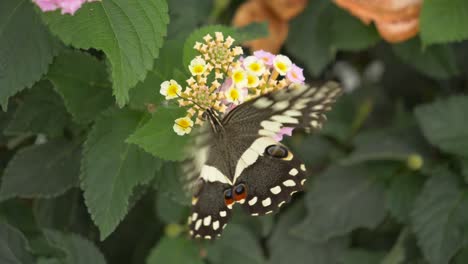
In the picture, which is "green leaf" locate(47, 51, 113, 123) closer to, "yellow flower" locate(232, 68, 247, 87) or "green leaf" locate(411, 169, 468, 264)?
"yellow flower" locate(232, 68, 247, 87)

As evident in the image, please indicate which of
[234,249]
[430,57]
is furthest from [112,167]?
[430,57]

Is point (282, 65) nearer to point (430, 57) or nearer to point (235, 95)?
point (235, 95)

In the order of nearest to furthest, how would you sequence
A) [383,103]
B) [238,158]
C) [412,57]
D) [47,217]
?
[238,158] → [47,217] → [412,57] → [383,103]

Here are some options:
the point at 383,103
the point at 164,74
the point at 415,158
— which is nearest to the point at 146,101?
the point at 164,74

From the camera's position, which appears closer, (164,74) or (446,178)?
(164,74)

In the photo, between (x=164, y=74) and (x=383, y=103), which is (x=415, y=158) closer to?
(x=383, y=103)

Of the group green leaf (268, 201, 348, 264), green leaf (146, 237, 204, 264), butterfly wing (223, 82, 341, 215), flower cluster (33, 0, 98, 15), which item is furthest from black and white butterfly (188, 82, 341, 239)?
green leaf (268, 201, 348, 264)
